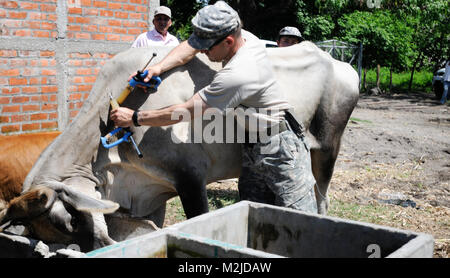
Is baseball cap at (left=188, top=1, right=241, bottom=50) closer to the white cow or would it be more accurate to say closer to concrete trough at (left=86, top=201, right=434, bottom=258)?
the white cow

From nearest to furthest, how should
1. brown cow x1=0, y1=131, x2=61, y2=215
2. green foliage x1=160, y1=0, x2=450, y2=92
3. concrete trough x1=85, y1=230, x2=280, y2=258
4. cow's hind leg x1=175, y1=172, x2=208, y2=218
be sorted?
1. concrete trough x1=85, y1=230, x2=280, y2=258
2. cow's hind leg x1=175, y1=172, x2=208, y2=218
3. brown cow x1=0, y1=131, x2=61, y2=215
4. green foliage x1=160, y1=0, x2=450, y2=92

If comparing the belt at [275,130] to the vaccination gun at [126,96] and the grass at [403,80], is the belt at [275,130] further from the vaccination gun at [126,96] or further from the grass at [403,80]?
the grass at [403,80]

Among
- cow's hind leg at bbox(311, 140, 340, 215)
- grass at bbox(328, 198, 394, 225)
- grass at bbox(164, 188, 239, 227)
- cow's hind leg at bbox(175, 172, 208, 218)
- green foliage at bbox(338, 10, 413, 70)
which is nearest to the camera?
cow's hind leg at bbox(175, 172, 208, 218)

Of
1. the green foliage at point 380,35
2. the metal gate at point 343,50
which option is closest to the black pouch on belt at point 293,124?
the metal gate at point 343,50

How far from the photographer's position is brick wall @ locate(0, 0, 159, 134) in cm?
541

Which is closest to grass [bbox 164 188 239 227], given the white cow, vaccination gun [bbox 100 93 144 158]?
the white cow

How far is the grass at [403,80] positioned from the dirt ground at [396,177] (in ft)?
32.8

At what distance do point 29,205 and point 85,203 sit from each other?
1.10 ft

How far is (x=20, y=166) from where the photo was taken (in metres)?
4.05

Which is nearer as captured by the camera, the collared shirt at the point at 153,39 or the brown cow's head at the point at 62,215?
the brown cow's head at the point at 62,215

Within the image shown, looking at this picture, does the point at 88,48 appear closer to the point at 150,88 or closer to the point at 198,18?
the point at 150,88

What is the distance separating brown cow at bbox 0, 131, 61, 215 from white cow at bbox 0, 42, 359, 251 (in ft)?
2.09

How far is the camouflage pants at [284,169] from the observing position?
3.38 meters

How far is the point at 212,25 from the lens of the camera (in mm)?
3049
